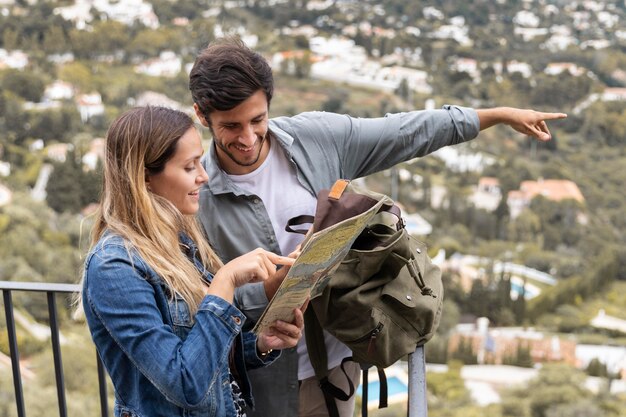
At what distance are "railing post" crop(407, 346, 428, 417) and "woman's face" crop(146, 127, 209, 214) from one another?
1.36 feet

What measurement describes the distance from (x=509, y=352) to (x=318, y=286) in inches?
1202

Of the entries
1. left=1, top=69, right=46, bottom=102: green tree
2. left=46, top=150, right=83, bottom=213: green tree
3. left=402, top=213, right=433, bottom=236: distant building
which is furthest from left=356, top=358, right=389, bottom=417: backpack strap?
left=1, top=69, right=46, bottom=102: green tree

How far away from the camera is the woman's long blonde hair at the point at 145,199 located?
3.31ft

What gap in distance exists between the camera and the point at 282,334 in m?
1.13

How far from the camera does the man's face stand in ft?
4.06

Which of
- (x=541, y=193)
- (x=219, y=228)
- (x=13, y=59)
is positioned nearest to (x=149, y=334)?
(x=219, y=228)

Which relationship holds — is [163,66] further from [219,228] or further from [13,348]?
[219,228]

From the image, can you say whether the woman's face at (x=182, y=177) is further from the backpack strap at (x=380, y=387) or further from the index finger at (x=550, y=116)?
the index finger at (x=550, y=116)

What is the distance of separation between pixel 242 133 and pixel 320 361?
43 centimetres

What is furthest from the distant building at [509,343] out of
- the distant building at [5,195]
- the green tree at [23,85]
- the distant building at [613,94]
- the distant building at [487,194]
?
the green tree at [23,85]

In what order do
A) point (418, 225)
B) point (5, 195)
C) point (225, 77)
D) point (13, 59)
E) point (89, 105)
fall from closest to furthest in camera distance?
1. point (225, 77)
2. point (5, 195)
3. point (418, 225)
4. point (89, 105)
5. point (13, 59)

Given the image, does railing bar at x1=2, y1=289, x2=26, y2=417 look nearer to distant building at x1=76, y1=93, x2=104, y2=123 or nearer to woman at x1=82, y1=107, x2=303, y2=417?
woman at x1=82, y1=107, x2=303, y2=417

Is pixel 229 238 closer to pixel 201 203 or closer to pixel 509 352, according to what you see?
pixel 201 203

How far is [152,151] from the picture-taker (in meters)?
1.05
